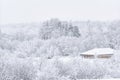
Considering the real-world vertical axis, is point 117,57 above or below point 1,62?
below

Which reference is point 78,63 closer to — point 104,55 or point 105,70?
point 105,70

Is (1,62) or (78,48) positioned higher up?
(1,62)

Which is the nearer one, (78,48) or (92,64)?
(92,64)

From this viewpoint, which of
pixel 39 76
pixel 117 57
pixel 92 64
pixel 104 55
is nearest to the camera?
pixel 39 76

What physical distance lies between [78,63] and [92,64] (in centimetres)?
94

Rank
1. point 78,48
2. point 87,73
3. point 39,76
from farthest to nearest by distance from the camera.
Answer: point 78,48, point 87,73, point 39,76

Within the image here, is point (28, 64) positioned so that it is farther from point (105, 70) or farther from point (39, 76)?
point (105, 70)

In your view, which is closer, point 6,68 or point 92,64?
point 6,68

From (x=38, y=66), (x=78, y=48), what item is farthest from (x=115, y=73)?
(x=78, y=48)

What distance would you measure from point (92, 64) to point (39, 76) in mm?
4904

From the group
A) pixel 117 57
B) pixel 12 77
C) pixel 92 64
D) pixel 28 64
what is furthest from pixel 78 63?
pixel 117 57

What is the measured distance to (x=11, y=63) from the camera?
516 inches

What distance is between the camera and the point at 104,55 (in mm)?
27625

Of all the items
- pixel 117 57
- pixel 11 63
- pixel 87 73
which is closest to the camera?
pixel 11 63
